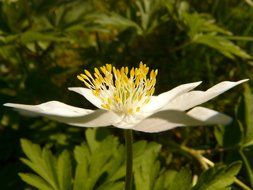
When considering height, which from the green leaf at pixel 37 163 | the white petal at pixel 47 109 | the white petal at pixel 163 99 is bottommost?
the green leaf at pixel 37 163

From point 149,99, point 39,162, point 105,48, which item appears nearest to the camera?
point 149,99

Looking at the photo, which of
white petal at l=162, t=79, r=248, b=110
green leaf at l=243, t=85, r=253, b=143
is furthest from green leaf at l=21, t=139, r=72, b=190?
green leaf at l=243, t=85, r=253, b=143

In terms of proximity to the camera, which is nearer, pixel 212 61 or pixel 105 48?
pixel 105 48

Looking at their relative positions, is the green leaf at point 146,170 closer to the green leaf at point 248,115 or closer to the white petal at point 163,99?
the white petal at point 163,99

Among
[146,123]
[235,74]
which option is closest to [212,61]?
[235,74]

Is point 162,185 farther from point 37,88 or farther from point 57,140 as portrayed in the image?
point 37,88

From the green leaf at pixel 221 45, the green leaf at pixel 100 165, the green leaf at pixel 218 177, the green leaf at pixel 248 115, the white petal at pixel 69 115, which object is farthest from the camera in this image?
the green leaf at pixel 221 45

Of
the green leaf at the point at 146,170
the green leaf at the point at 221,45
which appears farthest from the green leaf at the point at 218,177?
the green leaf at the point at 221,45
